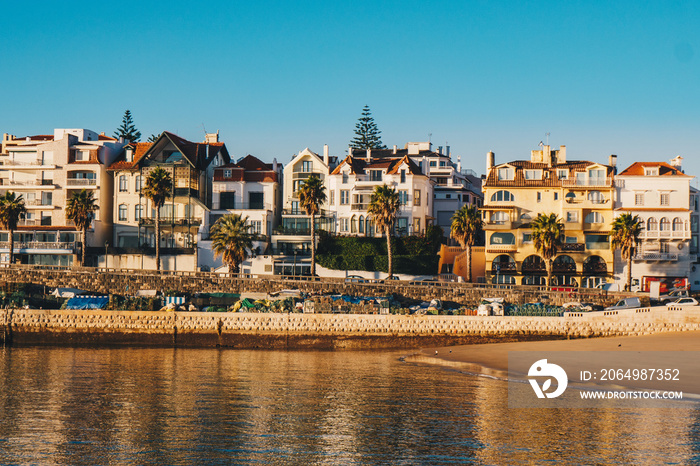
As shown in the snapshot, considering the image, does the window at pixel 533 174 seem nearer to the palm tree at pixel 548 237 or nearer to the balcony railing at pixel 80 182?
the palm tree at pixel 548 237

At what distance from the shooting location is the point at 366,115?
112 metres

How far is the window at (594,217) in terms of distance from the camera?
7388 centimetres

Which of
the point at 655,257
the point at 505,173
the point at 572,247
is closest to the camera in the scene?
the point at 655,257

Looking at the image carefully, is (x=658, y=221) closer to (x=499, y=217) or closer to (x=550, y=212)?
(x=550, y=212)

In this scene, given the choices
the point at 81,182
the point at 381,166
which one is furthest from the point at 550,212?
the point at 81,182

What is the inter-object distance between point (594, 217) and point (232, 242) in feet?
107

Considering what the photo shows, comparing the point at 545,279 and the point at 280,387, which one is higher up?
the point at 545,279

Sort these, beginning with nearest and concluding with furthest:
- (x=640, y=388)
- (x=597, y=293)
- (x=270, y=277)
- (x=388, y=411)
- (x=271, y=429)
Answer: (x=271, y=429) → (x=388, y=411) → (x=640, y=388) → (x=597, y=293) → (x=270, y=277)

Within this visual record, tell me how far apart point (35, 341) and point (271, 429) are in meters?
35.9

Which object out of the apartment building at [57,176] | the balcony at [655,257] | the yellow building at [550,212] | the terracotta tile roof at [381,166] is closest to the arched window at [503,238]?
the yellow building at [550,212]

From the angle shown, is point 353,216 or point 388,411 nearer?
point 388,411

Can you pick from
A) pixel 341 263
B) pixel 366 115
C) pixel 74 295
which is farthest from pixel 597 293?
pixel 366 115

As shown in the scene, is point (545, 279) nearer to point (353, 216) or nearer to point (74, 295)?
point (353, 216)

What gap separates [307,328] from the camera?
184 ft
